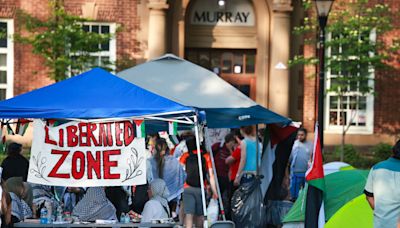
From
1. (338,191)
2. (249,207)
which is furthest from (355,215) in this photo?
(249,207)

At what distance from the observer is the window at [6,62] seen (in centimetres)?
2400

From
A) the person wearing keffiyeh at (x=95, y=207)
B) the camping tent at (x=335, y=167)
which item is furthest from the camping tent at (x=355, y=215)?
the person wearing keffiyeh at (x=95, y=207)

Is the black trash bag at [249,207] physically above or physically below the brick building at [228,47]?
below

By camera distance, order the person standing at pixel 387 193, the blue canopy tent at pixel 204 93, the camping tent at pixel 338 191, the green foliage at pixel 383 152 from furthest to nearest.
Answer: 1. the green foliage at pixel 383 152
2. the blue canopy tent at pixel 204 93
3. the camping tent at pixel 338 191
4. the person standing at pixel 387 193

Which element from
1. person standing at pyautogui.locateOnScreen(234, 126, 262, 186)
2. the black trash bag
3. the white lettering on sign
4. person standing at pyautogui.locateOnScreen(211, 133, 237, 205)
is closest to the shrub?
the white lettering on sign

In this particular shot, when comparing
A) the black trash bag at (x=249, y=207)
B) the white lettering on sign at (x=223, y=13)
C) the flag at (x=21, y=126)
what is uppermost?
the white lettering on sign at (x=223, y=13)

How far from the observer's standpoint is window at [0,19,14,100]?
78.7 ft

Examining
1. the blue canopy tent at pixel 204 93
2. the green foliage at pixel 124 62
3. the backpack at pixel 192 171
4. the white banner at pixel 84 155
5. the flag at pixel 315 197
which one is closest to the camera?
the flag at pixel 315 197

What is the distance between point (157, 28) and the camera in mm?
23734

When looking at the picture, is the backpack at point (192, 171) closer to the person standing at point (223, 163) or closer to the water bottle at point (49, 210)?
the person standing at point (223, 163)

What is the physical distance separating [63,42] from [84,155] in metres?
12.0

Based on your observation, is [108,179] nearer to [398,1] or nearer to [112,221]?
[112,221]

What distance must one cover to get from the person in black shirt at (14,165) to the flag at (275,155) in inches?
152

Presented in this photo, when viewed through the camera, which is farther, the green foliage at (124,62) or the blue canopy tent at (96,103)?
the green foliage at (124,62)
